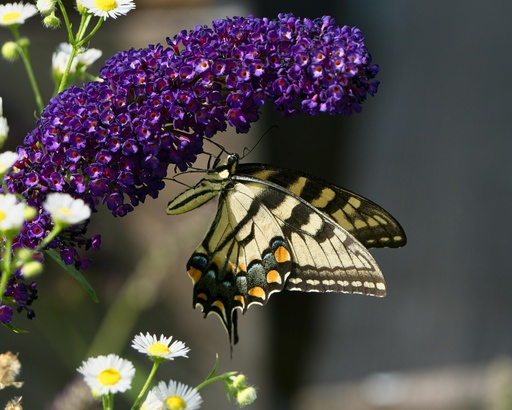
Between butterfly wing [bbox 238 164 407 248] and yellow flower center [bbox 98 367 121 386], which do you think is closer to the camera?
yellow flower center [bbox 98 367 121 386]

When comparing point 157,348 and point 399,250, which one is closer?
point 157,348

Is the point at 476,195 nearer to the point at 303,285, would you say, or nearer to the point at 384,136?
the point at 384,136

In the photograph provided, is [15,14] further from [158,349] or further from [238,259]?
[238,259]

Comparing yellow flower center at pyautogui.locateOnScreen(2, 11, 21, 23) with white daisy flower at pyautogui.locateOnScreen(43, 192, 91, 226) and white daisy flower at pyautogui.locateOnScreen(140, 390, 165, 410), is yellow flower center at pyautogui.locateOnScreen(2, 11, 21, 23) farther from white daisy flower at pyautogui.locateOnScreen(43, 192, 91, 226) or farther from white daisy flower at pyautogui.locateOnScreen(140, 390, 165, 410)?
white daisy flower at pyautogui.locateOnScreen(140, 390, 165, 410)

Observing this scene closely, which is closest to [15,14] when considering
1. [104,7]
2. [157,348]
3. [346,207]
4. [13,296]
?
[104,7]

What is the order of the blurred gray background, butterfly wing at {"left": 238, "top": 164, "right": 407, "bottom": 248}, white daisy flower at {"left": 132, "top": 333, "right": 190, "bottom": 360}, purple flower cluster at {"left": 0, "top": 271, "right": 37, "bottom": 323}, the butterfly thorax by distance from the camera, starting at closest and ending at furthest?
white daisy flower at {"left": 132, "top": 333, "right": 190, "bottom": 360} < purple flower cluster at {"left": 0, "top": 271, "right": 37, "bottom": 323} < butterfly wing at {"left": 238, "top": 164, "right": 407, "bottom": 248} < the butterfly thorax < the blurred gray background

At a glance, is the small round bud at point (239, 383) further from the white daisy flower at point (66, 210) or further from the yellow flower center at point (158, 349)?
the white daisy flower at point (66, 210)

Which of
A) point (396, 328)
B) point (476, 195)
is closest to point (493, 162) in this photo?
point (476, 195)

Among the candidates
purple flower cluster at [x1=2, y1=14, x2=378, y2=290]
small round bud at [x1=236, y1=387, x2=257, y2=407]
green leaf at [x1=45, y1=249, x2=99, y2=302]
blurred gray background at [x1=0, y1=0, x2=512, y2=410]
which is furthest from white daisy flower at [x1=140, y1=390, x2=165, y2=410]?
blurred gray background at [x1=0, y1=0, x2=512, y2=410]
